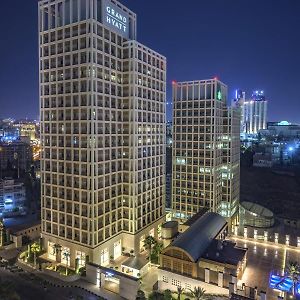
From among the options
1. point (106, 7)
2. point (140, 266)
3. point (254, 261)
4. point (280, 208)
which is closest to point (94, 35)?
point (106, 7)

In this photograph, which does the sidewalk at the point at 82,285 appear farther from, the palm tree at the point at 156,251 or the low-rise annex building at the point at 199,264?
the palm tree at the point at 156,251

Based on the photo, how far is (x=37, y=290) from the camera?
217 feet

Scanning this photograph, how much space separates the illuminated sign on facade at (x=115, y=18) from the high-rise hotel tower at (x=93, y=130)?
0.27 m

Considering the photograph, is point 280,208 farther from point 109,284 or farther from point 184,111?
point 109,284

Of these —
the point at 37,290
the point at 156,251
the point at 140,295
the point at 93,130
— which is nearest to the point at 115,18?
the point at 93,130

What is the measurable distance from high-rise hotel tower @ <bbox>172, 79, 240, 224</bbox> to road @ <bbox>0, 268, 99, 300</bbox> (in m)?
53.1

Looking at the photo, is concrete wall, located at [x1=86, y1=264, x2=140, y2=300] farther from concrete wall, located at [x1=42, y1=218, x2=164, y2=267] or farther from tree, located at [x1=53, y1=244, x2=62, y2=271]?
tree, located at [x1=53, y1=244, x2=62, y2=271]

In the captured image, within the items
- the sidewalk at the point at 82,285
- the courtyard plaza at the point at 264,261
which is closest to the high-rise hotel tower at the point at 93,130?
the sidewalk at the point at 82,285

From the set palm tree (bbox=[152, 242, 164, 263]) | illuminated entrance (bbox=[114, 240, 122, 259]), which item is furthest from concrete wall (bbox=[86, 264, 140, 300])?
palm tree (bbox=[152, 242, 164, 263])

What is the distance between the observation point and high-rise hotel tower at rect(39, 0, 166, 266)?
72.9 metres

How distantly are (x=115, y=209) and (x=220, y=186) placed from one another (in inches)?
1759

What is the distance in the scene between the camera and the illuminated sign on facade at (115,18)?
7738cm

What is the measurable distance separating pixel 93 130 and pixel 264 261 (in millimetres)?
59234

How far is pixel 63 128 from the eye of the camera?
3044 inches
